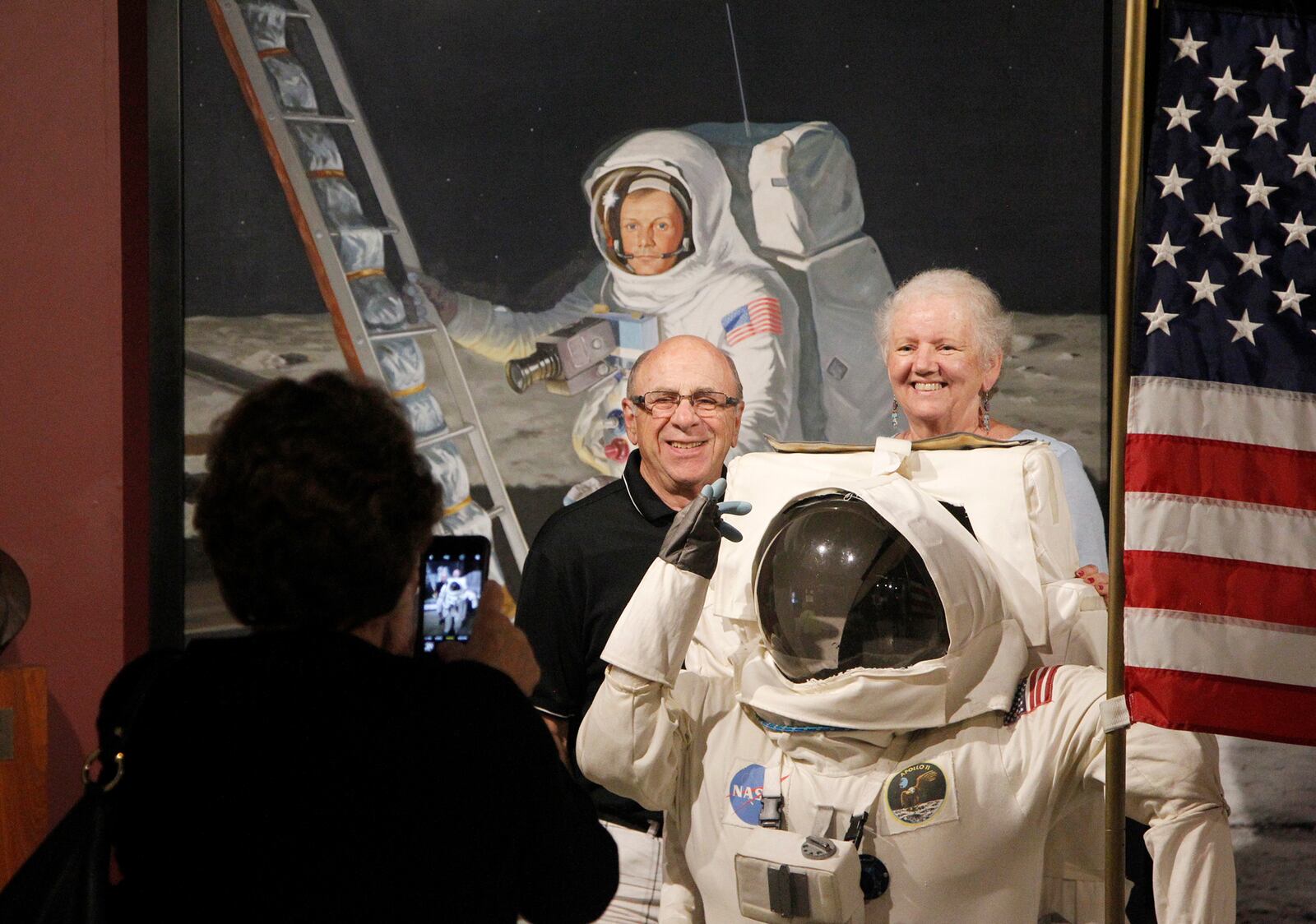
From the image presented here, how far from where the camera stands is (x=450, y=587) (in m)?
1.57

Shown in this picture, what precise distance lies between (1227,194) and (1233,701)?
2.80 feet

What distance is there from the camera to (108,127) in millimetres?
3453

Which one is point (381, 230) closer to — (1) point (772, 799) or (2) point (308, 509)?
(1) point (772, 799)

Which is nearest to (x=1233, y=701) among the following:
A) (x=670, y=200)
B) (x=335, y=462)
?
(x=335, y=462)

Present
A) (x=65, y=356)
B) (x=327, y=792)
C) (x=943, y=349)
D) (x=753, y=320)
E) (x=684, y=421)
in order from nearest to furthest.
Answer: (x=327, y=792), (x=943, y=349), (x=684, y=421), (x=65, y=356), (x=753, y=320)

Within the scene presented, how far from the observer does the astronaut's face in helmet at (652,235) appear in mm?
3576

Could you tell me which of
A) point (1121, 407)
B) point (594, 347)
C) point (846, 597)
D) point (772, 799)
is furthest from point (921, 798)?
point (594, 347)

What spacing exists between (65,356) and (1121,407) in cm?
279

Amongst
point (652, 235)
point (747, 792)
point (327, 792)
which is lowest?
point (747, 792)

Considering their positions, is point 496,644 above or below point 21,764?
above

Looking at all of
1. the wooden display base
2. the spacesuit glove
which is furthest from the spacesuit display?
the wooden display base

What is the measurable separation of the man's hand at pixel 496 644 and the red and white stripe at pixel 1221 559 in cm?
112

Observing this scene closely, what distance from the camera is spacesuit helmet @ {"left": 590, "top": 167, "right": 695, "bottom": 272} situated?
3.56 metres

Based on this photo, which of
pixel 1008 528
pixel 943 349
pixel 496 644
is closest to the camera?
A: pixel 496 644
